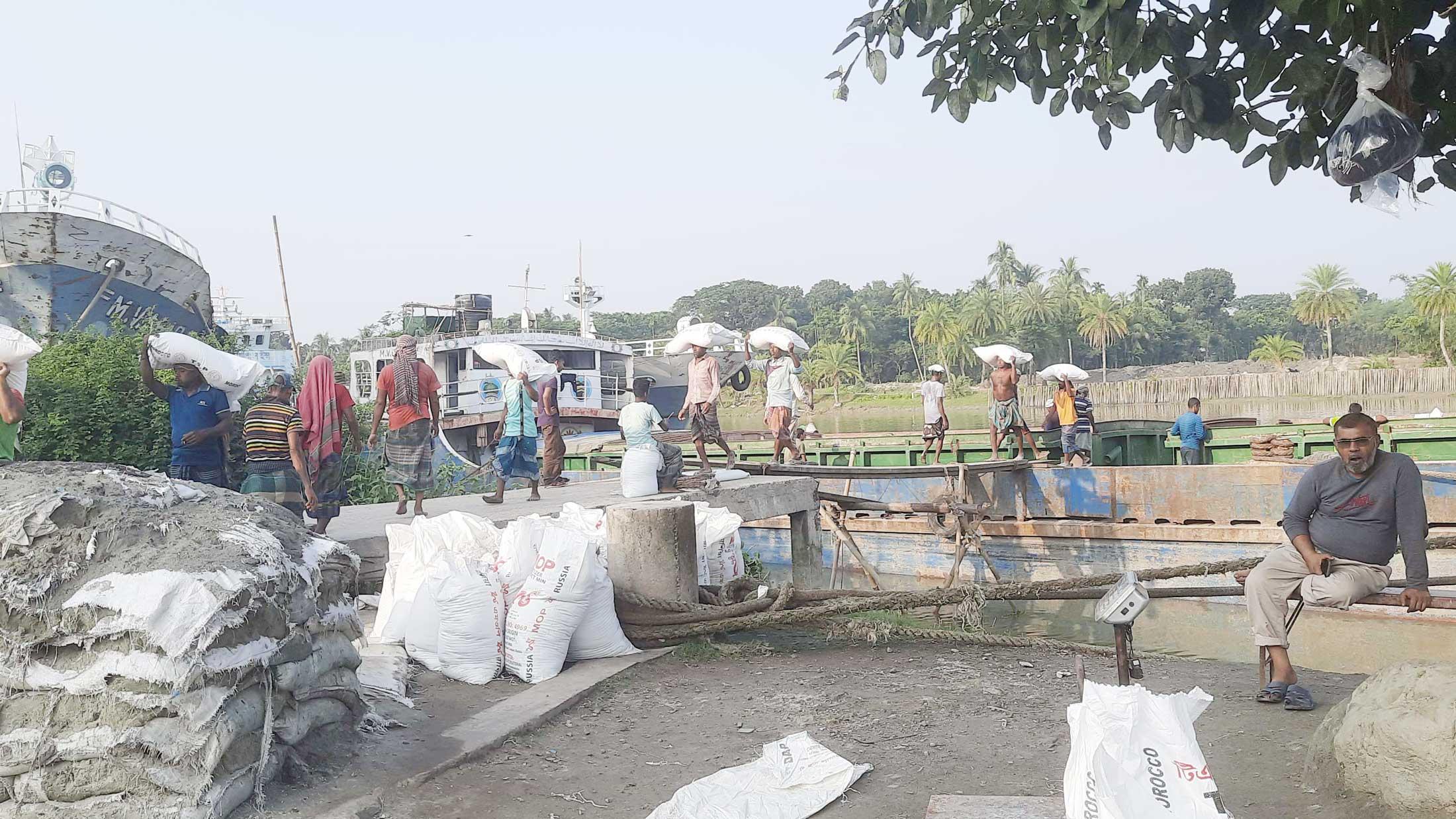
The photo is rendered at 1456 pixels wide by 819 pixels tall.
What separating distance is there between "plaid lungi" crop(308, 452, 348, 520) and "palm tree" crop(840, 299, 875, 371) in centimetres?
5980

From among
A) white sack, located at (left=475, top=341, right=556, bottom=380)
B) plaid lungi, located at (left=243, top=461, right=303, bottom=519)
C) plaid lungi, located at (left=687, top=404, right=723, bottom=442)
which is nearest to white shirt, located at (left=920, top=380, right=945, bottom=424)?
plaid lungi, located at (left=687, top=404, right=723, bottom=442)

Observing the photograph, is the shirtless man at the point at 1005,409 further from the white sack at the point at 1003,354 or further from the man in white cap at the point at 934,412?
the man in white cap at the point at 934,412

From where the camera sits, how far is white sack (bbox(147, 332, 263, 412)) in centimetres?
604

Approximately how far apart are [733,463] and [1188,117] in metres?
7.65

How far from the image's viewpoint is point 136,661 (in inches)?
118

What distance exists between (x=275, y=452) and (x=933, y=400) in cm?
1016

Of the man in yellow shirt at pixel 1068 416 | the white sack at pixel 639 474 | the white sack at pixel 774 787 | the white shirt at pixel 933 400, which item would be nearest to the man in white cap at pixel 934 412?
the white shirt at pixel 933 400

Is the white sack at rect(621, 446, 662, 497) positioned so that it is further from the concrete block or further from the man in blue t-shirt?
the man in blue t-shirt

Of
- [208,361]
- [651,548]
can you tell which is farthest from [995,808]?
[208,361]

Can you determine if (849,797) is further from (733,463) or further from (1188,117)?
(733,463)

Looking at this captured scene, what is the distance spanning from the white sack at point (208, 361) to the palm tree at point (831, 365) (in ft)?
168

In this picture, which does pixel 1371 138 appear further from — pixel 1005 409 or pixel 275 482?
pixel 1005 409

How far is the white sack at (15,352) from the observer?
4.50 meters

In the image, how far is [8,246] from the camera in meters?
13.1
